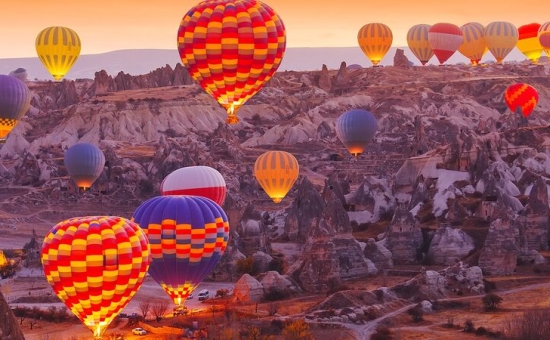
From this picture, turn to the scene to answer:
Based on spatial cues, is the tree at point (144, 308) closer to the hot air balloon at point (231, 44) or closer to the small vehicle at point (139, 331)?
the small vehicle at point (139, 331)

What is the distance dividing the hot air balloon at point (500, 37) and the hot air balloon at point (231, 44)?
86.0 meters

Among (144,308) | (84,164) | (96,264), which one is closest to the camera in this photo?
(96,264)

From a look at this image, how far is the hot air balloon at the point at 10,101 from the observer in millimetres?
95625

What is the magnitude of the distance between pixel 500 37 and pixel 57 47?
52395 mm

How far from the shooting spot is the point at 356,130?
9750cm

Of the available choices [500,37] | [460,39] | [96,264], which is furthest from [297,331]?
[500,37]

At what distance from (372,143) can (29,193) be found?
111ft

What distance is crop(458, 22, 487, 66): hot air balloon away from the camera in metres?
144

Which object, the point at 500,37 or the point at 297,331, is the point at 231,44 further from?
the point at 500,37

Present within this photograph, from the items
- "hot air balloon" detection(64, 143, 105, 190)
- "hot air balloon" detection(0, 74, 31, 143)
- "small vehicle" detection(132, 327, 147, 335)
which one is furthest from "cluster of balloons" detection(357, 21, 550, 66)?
"small vehicle" detection(132, 327, 147, 335)

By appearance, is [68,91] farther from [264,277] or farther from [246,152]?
[264,277]

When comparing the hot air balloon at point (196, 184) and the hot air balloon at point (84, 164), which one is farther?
the hot air balloon at point (84, 164)

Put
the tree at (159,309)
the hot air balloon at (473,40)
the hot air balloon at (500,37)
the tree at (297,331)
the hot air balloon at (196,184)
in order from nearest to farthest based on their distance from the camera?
the tree at (297,331)
the tree at (159,309)
the hot air balloon at (196,184)
the hot air balloon at (500,37)
the hot air balloon at (473,40)

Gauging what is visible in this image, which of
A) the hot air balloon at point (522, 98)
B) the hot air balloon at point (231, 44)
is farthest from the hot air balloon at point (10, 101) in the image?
the hot air balloon at point (522, 98)
